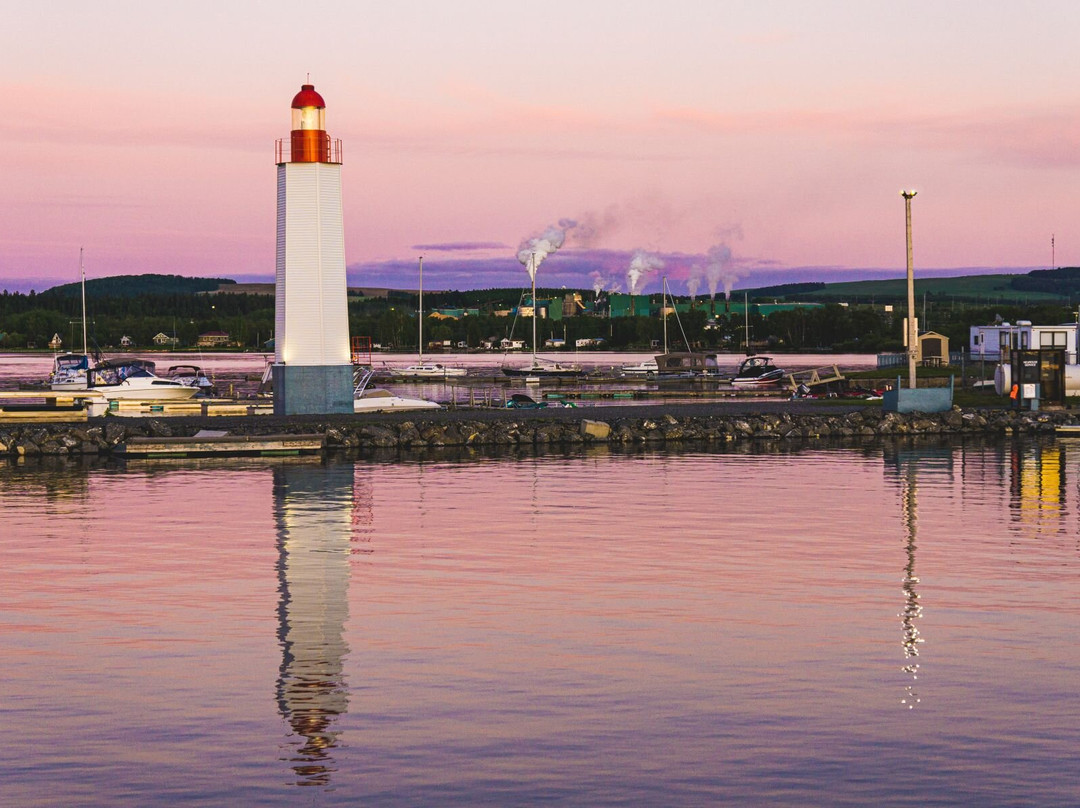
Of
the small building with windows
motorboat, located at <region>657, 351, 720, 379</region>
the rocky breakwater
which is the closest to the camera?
the rocky breakwater

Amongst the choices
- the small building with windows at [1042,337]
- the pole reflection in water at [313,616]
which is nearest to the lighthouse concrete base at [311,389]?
the pole reflection in water at [313,616]

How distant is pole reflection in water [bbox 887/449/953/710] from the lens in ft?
53.5

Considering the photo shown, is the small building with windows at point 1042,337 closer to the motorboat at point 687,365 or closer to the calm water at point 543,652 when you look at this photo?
the motorboat at point 687,365

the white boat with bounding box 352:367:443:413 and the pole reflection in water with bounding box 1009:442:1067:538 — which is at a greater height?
the white boat with bounding box 352:367:443:413

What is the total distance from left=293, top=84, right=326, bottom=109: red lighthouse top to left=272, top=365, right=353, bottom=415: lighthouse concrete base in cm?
925

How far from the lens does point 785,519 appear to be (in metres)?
30.5

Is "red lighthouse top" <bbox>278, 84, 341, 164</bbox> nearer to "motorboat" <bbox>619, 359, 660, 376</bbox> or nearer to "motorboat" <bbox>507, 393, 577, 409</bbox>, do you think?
"motorboat" <bbox>507, 393, 577, 409</bbox>

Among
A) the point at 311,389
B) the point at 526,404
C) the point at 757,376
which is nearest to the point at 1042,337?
the point at 757,376

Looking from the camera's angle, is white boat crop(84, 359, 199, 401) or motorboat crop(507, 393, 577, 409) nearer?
motorboat crop(507, 393, 577, 409)

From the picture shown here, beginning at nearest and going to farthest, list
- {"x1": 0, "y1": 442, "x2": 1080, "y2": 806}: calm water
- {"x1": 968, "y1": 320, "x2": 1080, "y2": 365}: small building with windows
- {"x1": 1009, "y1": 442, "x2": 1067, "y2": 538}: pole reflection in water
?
{"x1": 0, "y1": 442, "x2": 1080, "y2": 806}: calm water, {"x1": 1009, "y1": 442, "x2": 1067, "y2": 538}: pole reflection in water, {"x1": 968, "y1": 320, "x2": 1080, "y2": 365}: small building with windows

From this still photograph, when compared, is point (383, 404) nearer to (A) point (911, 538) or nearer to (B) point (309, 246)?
(B) point (309, 246)

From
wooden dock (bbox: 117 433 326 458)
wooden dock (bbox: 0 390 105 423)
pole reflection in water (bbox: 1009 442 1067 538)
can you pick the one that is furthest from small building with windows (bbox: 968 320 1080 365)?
wooden dock (bbox: 0 390 105 423)

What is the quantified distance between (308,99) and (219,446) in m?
12.6

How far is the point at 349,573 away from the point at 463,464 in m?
22.2
